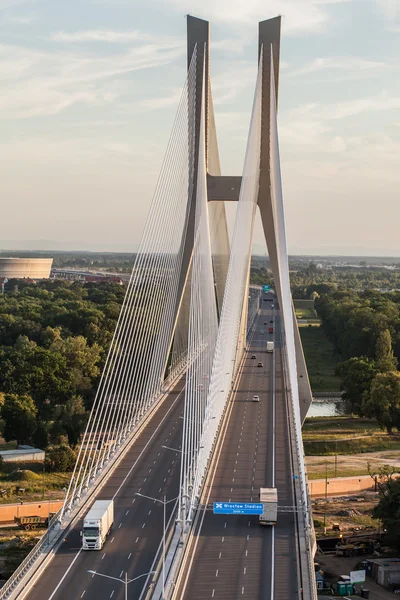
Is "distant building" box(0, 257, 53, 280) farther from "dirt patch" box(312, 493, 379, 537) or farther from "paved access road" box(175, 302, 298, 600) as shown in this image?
"dirt patch" box(312, 493, 379, 537)

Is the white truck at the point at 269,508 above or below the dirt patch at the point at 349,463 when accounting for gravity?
below

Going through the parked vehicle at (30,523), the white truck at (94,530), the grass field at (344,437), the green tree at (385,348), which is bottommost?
the white truck at (94,530)

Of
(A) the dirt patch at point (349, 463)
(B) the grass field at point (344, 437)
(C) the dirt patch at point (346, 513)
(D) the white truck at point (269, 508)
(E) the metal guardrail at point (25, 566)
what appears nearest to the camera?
(E) the metal guardrail at point (25, 566)

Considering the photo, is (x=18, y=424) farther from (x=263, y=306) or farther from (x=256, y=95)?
(x=263, y=306)

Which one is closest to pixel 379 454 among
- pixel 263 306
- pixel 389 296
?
pixel 389 296

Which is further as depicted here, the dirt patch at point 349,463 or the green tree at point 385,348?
the green tree at point 385,348

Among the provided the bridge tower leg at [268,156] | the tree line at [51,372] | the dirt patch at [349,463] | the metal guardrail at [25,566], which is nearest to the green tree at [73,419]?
the tree line at [51,372]

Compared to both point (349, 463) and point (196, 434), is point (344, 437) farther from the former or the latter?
point (196, 434)

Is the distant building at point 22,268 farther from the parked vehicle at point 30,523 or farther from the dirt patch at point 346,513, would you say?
the parked vehicle at point 30,523
